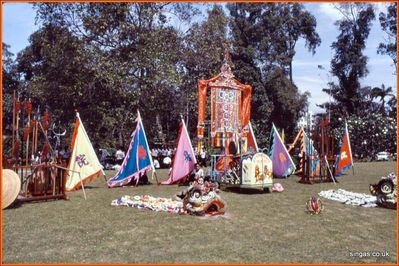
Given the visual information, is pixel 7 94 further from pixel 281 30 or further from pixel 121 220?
pixel 121 220

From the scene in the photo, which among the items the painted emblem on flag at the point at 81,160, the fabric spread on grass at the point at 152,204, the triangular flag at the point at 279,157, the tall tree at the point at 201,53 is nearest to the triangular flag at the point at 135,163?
the painted emblem on flag at the point at 81,160

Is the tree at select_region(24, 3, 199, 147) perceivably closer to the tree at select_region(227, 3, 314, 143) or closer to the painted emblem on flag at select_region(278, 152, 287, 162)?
the painted emblem on flag at select_region(278, 152, 287, 162)

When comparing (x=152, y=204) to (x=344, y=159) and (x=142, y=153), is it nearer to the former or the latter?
(x=142, y=153)

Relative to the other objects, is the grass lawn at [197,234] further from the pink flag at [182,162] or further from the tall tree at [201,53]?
the tall tree at [201,53]

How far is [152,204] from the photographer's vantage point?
433 inches

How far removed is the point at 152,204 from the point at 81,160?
4.34m

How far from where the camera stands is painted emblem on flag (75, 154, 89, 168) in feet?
46.6

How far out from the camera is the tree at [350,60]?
45750mm

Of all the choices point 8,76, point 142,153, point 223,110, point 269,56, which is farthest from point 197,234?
point 8,76

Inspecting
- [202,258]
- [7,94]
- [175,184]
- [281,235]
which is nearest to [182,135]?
[175,184]

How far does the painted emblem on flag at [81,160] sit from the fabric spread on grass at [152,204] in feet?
10.3

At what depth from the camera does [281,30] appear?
140 feet

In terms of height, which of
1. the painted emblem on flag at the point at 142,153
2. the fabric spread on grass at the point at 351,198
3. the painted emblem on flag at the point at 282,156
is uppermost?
the painted emblem on flag at the point at 142,153

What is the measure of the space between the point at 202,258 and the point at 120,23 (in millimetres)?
20854
